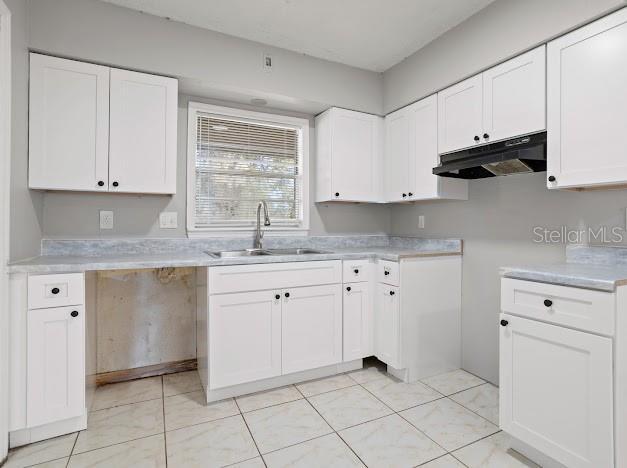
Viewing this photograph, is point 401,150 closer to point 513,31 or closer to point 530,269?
point 513,31

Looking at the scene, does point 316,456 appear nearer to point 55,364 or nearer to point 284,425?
point 284,425

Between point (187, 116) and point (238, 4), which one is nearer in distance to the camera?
point (238, 4)

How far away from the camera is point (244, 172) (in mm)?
2852

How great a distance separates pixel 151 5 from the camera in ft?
7.03

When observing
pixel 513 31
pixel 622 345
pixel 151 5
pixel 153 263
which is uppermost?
pixel 151 5

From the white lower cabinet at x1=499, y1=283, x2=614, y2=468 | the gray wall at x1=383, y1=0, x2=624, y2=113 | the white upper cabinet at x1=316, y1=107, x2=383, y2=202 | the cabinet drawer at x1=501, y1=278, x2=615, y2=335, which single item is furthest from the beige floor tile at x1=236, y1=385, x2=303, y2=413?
the gray wall at x1=383, y1=0, x2=624, y2=113

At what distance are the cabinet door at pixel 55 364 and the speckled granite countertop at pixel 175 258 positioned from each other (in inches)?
Answer: 8.9

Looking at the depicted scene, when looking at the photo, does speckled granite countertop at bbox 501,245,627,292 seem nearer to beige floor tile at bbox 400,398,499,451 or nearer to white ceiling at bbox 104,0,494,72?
beige floor tile at bbox 400,398,499,451

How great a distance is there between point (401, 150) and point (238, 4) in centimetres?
161

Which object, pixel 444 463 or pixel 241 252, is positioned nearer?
pixel 444 463

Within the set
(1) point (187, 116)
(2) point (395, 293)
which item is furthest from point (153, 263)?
(2) point (395, 293)

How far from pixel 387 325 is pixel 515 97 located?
67.0 inches

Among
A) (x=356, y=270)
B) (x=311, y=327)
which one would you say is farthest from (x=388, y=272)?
(x=311, y=327)

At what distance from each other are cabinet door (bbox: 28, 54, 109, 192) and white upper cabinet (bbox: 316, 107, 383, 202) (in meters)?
1.63
